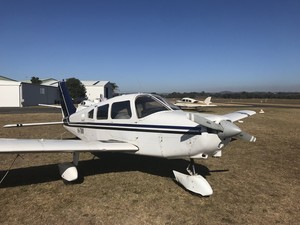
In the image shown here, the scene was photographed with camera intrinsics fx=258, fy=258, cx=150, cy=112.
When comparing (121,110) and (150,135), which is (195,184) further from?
(121,110)

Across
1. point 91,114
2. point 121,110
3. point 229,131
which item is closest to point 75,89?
point 91,114

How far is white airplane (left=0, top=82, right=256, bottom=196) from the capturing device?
211 inches

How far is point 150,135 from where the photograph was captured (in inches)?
243

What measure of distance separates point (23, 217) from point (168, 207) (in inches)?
104

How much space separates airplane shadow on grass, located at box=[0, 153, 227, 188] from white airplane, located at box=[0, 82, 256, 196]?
29.0 inches

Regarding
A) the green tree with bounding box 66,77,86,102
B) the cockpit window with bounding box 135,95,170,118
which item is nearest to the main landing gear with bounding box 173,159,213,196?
the cockpit window with bounding box 135,95,170,118

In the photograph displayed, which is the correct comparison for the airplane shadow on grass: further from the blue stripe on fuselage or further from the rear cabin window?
the rear cabin window

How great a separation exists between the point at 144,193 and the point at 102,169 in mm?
2096

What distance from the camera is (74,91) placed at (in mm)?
69938

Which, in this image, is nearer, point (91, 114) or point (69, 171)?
point (69, 171)

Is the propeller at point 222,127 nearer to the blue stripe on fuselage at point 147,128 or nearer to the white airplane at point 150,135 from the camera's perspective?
the white airplane at point 150,135

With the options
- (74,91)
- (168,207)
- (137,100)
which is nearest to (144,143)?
(137,100)

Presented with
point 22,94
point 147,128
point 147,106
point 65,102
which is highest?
point 147,106

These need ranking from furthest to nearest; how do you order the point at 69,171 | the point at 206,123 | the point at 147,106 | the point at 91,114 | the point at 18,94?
1. the point at 18,94
2. the point at 91,114
3. the point at 147,106
4. the point at 69,171
5. the point at 206,123
